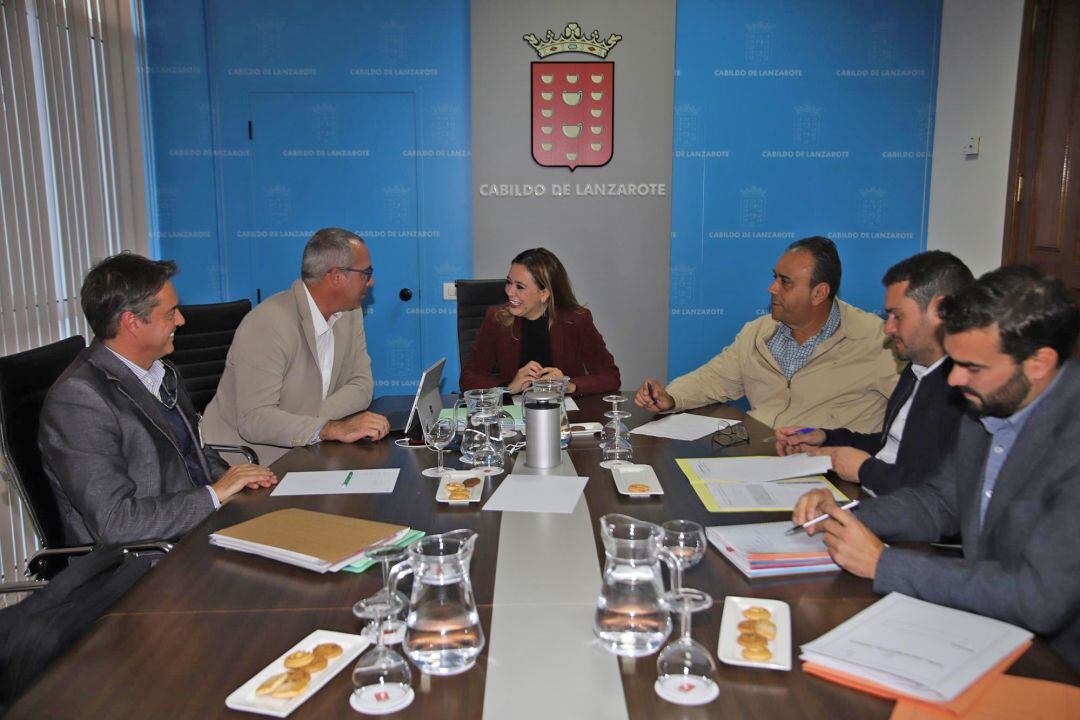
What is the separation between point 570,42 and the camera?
4730 mm

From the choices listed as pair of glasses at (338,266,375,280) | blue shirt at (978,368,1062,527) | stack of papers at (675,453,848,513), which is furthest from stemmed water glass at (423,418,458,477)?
blue shirt at (978,368,1062,527)

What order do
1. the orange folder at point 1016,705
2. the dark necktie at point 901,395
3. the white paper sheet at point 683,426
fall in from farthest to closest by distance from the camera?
the white paper sheet at point 683,426 → the dark necktie at point 901,395 → the orange folder at point 1016,705

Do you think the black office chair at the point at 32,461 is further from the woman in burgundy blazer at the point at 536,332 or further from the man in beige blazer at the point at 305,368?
the woman in burgundy blazer at the point at 536,332

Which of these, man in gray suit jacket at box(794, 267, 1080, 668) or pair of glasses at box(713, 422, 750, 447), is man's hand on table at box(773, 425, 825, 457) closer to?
pair of glasses at box(713, 422, 750, 447)

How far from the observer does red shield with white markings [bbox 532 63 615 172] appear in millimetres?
4770

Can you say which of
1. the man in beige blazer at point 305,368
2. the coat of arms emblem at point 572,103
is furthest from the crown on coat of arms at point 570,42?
the man in beige blazer at point 305,368

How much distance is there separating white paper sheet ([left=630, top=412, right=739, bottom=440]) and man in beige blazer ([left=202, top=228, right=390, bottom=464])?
89cm

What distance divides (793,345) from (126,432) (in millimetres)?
2403

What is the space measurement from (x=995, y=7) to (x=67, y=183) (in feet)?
15.9

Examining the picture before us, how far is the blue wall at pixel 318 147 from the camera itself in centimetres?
481

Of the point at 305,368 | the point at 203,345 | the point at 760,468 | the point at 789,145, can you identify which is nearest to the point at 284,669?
the point at 760,468

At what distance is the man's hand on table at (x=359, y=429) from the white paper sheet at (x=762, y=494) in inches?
44.3

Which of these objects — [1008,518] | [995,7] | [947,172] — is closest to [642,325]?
[947,172]

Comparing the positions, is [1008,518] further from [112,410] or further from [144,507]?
[112,410]
